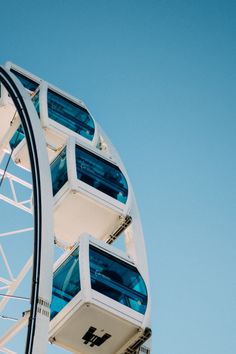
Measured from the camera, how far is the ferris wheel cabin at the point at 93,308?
10.5 meters

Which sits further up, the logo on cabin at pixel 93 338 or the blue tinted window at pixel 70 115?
the blue tinted window at pixel 70 115

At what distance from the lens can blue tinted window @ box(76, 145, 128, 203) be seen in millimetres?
13336

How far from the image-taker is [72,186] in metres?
12.7

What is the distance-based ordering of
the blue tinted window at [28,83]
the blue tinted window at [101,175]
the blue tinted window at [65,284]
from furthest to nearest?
the blue tinted window at [28,83], the blue tinted window at [101,175], the blue tinted window at [65,284]

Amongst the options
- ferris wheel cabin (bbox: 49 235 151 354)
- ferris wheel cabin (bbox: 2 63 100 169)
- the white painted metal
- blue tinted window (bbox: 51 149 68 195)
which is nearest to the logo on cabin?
ferris wheel cabin (bbox: 49 235 151 354)

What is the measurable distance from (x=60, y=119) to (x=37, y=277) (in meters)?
7.25

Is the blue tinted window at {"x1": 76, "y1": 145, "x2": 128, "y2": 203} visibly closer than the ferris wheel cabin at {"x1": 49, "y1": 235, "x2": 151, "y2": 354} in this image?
No

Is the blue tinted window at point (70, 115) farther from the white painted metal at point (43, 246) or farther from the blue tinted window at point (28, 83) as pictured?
the white painted metal at point (43, 246)

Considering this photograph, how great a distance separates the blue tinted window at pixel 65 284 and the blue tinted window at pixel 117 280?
9.7 inches

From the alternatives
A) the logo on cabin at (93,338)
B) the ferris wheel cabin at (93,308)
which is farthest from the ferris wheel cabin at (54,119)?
the logo on cabin at (93,338)

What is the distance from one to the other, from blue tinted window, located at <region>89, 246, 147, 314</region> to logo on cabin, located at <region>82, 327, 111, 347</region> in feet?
1.83

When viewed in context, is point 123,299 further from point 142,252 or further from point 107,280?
point 142,252

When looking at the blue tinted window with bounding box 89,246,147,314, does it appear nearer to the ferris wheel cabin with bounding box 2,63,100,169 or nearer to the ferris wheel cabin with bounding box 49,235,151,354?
the ferris wheel cabin with bounding box 49,235,151,354

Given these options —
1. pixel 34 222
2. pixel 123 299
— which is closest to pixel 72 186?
pixel 123 299
